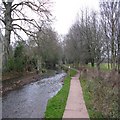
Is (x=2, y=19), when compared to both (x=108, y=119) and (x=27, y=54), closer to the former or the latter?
(x=27, y=54)

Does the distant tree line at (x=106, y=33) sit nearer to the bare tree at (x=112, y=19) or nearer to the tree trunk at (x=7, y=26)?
the bare tree at (x=112, y=19)

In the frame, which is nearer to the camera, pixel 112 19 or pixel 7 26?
pixel 112 19

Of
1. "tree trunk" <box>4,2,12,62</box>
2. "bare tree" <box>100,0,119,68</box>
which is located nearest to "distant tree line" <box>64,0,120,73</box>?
"bare tree" <box>100,0,119,68</box>

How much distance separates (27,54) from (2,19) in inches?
555

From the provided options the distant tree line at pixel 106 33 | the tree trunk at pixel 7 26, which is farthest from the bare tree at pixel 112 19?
the tree trunk at pixel 7 26

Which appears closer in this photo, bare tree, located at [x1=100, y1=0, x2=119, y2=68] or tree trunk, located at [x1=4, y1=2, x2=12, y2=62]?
bare tree, located at [x1=100, y1=0, x2=119, y2=68]

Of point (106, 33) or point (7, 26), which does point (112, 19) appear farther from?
point (7, 26)

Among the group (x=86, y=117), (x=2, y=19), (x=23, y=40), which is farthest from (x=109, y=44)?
(x=86, y=117)

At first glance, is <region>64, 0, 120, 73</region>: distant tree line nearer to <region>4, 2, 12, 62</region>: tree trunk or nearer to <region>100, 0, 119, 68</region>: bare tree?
<region>100, 0, 119, 68</region>: bare tree

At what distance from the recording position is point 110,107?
27.2 ft

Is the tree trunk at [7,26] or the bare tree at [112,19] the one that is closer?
the bare tree at [112,19]

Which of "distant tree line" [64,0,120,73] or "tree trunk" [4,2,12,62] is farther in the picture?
"tree trunk" [4,2,12,62]

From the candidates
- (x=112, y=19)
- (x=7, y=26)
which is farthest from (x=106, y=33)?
(x=7, y=26)

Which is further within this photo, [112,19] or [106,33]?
[106,33]
